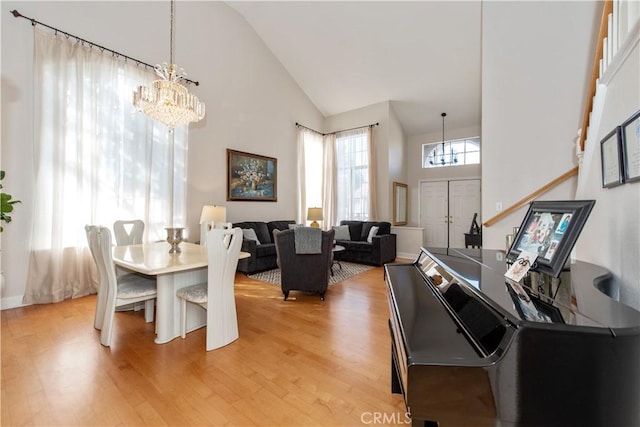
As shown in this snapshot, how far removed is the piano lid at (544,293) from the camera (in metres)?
0.73

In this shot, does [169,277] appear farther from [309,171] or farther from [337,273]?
[309,171]

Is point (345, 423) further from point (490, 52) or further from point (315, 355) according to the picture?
point (490, 52)

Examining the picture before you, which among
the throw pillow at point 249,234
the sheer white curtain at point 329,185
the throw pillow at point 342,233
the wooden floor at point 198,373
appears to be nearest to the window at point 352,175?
the sheer white curtain at point 329,185

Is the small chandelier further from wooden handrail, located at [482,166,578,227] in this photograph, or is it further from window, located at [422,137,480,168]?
window, located at [422,137,480,168]

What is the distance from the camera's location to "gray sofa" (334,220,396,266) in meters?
5.10

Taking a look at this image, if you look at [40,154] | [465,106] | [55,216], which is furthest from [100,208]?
[465,106]

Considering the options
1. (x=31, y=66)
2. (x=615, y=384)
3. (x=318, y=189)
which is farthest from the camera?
(x=318, y=189)

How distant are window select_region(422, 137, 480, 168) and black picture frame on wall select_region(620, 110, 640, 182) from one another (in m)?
5.56

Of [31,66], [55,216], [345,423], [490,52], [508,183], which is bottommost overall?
[345,423]

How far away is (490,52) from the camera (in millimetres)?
3420

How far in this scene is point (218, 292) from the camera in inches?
83.9

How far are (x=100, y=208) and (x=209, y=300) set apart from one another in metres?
2.40

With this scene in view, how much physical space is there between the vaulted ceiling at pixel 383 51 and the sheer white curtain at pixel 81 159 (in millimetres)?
2720

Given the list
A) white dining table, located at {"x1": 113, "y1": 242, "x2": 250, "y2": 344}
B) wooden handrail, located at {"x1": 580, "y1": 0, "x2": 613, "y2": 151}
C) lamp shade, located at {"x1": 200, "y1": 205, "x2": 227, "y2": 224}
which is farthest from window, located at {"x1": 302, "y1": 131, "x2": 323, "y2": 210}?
wooden handrail, located at {"x1": 580, "y1": 0, "x2": 613, "y2": 151}
